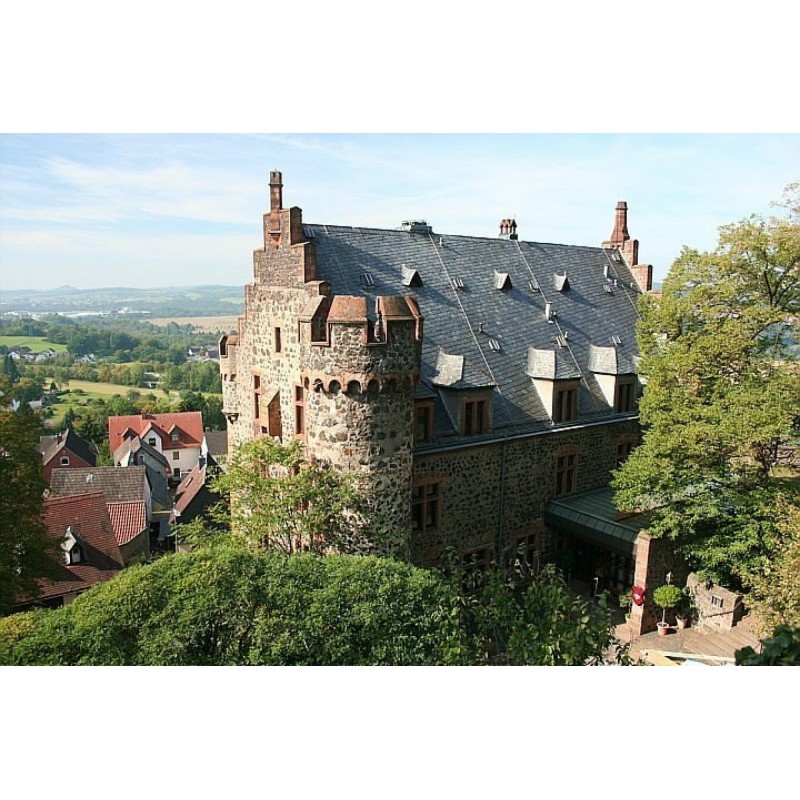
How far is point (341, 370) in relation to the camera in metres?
17.2

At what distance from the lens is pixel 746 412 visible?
1867cm

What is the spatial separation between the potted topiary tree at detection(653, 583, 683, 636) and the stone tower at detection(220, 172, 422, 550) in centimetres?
896

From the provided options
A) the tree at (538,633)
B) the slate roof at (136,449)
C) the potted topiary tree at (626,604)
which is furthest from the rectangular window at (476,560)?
the slate roof at (136,449)

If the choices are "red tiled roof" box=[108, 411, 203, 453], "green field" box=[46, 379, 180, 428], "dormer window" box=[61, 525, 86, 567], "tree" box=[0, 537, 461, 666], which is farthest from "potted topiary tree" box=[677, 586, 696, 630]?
"green field" box=[46, 379, 180, 428]

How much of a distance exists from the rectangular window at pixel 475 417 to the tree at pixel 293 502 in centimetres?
488

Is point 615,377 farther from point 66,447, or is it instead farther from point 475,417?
point 66,447

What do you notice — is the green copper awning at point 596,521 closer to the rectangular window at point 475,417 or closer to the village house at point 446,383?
the village house at point 446,383

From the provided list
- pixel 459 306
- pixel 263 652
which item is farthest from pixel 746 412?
pixel 263 652

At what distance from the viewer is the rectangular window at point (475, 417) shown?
21.1 m

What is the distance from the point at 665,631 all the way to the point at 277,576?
1375 cm

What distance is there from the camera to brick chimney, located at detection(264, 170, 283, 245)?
67.6 ft

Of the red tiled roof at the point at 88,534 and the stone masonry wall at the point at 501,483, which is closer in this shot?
the stone masonry wall at the point at 501,483

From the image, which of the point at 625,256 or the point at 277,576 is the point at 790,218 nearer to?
the point at 625,256

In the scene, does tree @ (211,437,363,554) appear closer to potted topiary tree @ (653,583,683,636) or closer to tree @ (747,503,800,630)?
potted topiary tree @ (653,583,683,636)
